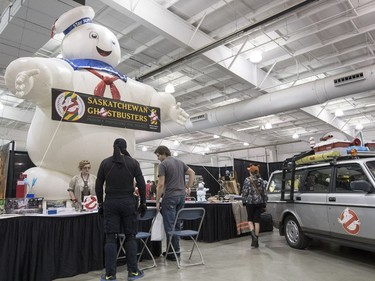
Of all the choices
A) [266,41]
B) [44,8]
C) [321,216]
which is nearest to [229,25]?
[266,41]

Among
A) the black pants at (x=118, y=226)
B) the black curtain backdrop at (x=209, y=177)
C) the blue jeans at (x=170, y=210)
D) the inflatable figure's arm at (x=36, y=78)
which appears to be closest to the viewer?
the black pants at (x=118, y=226)

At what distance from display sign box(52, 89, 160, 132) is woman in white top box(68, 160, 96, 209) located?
0.64 m

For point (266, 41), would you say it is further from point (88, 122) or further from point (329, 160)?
point (88, 122)

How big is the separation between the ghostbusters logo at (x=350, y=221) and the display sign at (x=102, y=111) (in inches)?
119

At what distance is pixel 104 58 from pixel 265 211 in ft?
13.6

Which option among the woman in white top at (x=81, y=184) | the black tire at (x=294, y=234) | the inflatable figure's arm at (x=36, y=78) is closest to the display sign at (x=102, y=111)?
the inflatable figure's arm at (x=36, y=78)

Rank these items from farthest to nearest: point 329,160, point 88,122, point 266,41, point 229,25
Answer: point 266,41
point 229,25
point 329,160
point 88,122

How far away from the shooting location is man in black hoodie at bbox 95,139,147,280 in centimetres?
312

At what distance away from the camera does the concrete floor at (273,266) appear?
3.46 meters

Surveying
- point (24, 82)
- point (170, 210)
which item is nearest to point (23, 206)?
point (24, 82)

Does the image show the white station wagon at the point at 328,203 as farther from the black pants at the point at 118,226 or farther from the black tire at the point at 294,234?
the black pants at the point at 118,226

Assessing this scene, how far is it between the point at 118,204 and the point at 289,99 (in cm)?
628

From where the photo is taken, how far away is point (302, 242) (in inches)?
188

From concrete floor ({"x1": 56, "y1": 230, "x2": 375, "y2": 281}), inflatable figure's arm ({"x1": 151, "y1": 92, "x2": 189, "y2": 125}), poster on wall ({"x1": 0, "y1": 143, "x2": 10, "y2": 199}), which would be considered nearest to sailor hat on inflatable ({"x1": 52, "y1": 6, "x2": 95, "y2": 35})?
inflatable figure's arm ({"x1": 151, "y1": 92, "x2": 189, "y2": 125})
